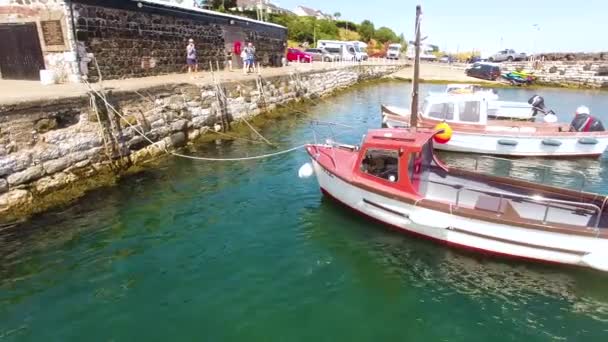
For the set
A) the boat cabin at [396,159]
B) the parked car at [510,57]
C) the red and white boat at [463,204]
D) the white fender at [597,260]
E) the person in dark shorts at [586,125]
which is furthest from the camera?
the parked car at [510,57]

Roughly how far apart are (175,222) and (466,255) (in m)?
6.64

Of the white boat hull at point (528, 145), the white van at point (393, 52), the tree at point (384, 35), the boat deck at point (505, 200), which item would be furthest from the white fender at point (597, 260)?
the tree at point (384, 35)

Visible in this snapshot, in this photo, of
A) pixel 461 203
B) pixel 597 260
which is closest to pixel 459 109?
pixel 461 203

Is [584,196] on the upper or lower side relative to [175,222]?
upper

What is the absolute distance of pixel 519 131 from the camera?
1555 cm

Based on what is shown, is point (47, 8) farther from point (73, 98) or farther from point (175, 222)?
point (175, 222)

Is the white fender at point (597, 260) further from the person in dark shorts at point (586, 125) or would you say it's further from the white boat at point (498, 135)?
the person in dark shorts at point (586, 125)

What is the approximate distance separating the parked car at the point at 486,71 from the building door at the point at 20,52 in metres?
45.8

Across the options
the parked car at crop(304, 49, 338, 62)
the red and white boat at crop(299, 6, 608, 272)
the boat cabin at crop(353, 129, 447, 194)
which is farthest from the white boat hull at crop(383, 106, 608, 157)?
the parked car at crop(304, 49, 338, 62)

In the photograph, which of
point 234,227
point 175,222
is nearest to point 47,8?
point 175,222

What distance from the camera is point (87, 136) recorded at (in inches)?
453

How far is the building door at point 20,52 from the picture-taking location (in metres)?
14.8

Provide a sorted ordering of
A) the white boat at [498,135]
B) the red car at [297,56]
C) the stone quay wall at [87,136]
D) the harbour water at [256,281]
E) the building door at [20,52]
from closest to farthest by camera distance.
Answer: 1. the harbour water at [256,281]
2. the stone quay wall at [87,136]
3. the building door at [20,52]
4. the white boat at [498,135]
5. the red car at [297,56]

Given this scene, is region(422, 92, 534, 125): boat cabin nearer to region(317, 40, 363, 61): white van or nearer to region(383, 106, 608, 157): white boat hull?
region(383, 106, 608, 157): white boat hull
